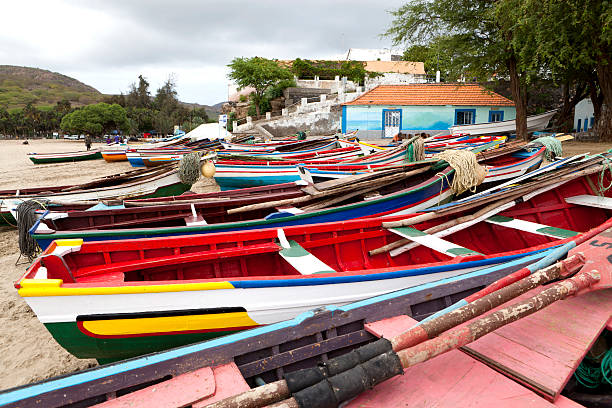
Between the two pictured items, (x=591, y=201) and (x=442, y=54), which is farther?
(x=442, y=54)

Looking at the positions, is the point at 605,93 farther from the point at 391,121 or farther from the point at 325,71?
the point at 325,71

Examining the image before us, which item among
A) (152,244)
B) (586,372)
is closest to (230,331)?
(152,244)

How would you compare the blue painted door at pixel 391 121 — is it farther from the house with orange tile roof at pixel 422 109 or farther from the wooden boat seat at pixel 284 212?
the wooden boat seat at pixel 284 212

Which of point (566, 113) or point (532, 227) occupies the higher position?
point (566, 113)

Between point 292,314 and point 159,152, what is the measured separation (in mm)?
17449

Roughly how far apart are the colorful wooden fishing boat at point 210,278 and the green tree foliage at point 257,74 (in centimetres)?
3285

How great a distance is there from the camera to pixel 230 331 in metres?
3.23

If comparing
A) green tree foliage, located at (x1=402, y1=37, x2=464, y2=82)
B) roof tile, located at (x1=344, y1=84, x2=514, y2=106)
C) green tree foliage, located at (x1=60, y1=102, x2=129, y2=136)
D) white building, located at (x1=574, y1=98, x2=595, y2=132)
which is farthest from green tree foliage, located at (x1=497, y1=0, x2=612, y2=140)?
green tree foliage, located at (x1=60, y1=102, x2=129, y2=136)

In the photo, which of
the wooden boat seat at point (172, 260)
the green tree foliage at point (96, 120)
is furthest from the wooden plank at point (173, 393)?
the green tree foliage at point (96, 120)

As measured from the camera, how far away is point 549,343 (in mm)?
2168

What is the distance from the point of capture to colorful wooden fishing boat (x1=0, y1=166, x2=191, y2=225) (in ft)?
24.3

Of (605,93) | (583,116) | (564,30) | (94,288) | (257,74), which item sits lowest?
(94,288)

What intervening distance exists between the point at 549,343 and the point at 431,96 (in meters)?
24.8

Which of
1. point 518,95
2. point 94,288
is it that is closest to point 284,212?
point 94,288
